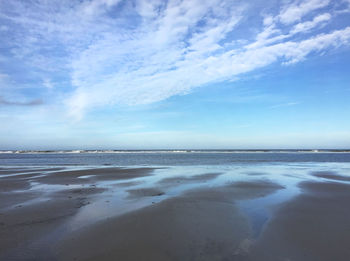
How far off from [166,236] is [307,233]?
12.7 feet

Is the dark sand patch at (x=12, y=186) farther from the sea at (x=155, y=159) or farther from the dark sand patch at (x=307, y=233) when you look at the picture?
the sea at (x=155, y=159)

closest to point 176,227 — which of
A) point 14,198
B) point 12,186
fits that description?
point 14,198

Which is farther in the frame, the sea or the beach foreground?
the sea

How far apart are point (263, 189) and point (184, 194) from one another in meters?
4.81

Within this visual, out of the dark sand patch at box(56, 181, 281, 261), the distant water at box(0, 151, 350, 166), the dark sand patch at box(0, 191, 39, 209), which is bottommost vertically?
the dark sand patch at box(56, 181, 281, 261)

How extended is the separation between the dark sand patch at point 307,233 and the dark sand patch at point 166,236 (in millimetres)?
587

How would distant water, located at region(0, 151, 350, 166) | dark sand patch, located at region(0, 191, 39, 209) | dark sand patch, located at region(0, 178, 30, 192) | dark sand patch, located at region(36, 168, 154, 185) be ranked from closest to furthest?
dark sand patch, located at region(0, 191, 39, 209)
dark sand patch, located at region(0, 178, 30, 192)
dark sand patch, located at region(36, 168, 154, 185)
distant water, located at region(0, 151, 350, 166)

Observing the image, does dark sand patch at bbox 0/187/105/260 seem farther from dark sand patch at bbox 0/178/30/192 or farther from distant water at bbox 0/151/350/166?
distant water at bbox 0/151/350/166

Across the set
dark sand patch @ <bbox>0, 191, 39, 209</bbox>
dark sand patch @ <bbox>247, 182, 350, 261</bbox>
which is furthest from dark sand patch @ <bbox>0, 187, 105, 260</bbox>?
dark sand patch @ <bbox>247, 182, 350, 261</bbox>

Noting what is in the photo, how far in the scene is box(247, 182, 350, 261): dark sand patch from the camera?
519 cm

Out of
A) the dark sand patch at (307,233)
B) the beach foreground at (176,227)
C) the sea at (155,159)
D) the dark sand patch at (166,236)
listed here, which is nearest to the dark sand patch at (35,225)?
the beach foreground at (176,227)

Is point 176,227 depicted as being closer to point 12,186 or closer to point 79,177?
point 12,186

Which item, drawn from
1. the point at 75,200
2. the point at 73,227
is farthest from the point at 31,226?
the point at 75,200

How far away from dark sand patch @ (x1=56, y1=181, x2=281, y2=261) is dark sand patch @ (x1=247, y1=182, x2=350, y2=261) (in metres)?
0.59
